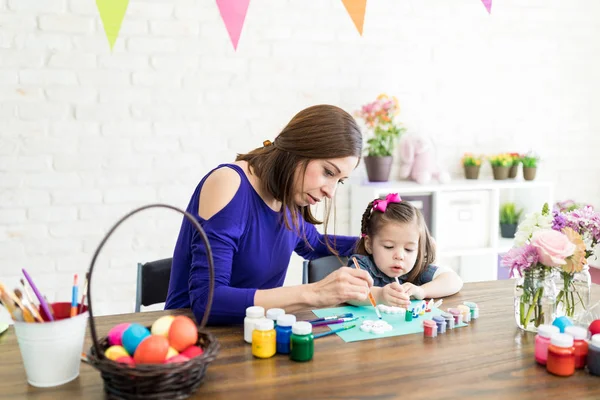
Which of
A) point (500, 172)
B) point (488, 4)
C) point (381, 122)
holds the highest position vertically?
point (488, 4)

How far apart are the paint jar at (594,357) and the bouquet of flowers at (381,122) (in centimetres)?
199

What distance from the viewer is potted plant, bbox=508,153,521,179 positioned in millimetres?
3395

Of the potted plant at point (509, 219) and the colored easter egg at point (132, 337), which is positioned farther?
the potted plant at point (509, 219)

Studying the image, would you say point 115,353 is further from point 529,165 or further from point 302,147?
point 529,165

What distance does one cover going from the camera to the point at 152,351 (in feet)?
3.39

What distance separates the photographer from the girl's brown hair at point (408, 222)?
6.14ft

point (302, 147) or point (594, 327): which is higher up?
point (302, 147)

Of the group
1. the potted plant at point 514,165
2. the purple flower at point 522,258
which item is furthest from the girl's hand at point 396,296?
the potted plant at point 514,165

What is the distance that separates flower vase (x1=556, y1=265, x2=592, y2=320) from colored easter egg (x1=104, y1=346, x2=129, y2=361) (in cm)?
100

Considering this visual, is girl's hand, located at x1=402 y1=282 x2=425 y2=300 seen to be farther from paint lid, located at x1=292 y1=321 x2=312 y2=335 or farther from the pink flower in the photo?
paint lid, located at x1=292 y1=321 x2=312 y2=335

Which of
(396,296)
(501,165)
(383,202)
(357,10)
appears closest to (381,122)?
(357,10)

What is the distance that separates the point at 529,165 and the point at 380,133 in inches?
36.3

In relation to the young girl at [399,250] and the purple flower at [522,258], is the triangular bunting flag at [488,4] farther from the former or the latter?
the purple flower at [522,258]

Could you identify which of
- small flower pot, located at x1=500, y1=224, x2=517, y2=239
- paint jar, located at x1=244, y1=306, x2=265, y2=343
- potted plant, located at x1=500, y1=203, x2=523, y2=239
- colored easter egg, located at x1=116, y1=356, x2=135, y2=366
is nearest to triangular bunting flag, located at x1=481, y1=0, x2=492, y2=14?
potted plant, located at x1=500, y1=203, x2=523, y2=239
